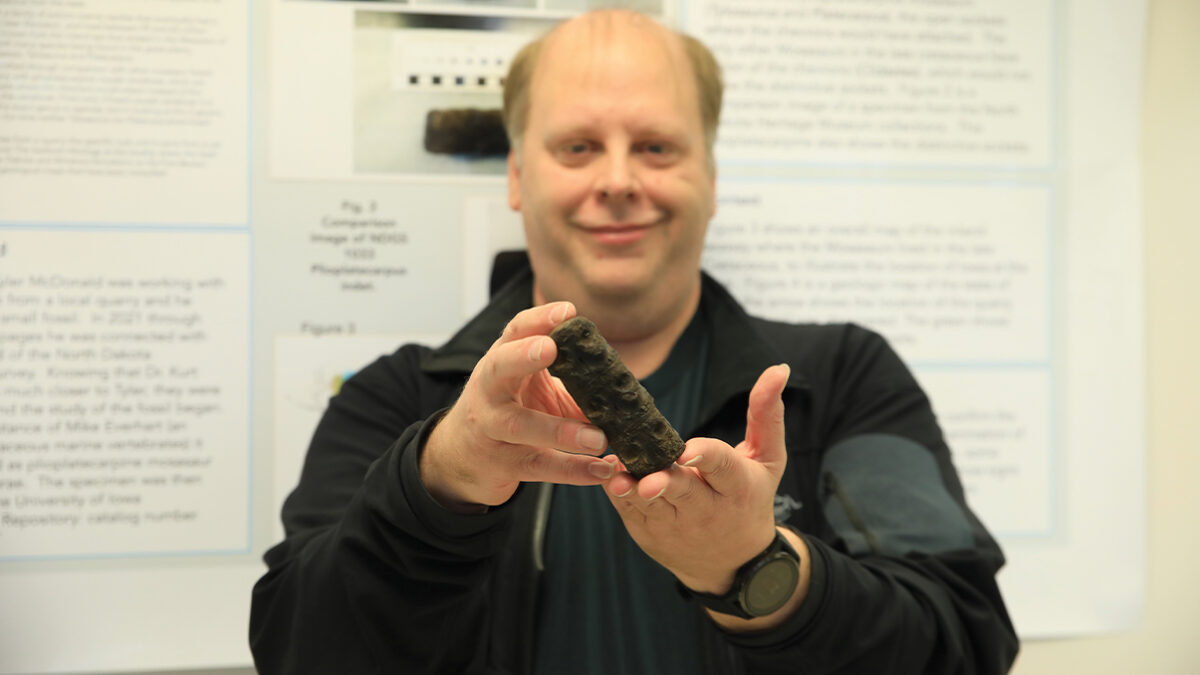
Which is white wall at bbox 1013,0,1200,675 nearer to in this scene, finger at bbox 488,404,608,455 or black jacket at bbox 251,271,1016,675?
black jacket at bbox 251,271,1016,675

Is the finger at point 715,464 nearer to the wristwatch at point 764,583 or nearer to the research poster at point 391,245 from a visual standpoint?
the wristwatch at point 764,583

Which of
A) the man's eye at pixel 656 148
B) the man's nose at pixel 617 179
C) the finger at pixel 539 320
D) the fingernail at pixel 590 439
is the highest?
the man's eye at pixel 656 148

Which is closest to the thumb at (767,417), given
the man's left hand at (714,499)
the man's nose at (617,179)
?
the man's left hand at (714,499)

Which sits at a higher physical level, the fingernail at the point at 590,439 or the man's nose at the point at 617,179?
the man's nose at the point at 617,179

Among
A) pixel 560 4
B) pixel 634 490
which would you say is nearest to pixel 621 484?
pixel 634 490

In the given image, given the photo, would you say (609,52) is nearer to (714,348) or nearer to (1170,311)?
(714,348)

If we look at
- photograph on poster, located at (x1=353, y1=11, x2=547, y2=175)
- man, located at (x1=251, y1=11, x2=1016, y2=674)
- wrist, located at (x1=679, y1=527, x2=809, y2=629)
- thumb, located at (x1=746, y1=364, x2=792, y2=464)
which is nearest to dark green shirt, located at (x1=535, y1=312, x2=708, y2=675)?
man, located at (x1=251, y1=11, x2=1016, y2=674)
